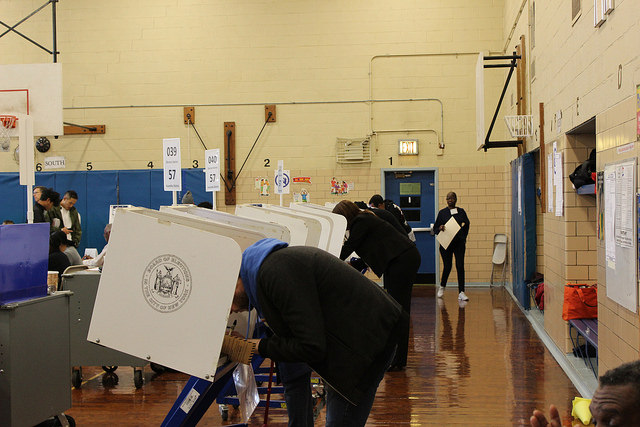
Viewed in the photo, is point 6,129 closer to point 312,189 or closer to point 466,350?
point 466,350

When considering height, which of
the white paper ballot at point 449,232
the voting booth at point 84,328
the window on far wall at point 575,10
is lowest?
the voting booth at point 84,328

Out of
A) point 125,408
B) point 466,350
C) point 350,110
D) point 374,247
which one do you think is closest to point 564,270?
point 466,350

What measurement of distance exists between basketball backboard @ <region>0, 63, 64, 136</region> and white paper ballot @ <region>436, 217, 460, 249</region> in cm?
597

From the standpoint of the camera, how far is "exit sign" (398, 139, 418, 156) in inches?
445

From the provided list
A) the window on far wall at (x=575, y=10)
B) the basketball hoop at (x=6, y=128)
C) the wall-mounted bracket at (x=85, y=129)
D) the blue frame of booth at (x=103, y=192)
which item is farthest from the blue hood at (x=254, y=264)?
the wall-mounted bracket at (x=85, y=129)

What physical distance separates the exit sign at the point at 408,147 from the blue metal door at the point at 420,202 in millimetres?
319

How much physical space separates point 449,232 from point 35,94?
6.17m

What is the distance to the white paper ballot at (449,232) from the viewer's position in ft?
32.1

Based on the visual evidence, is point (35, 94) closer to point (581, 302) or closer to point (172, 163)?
point (172, 163)

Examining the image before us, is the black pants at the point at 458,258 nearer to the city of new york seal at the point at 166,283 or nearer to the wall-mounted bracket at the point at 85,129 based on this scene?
the wall-mounted bracket at the point at 85,129

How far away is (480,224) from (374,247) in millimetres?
6280

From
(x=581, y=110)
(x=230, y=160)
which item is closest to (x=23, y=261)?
(x=581, y=110)

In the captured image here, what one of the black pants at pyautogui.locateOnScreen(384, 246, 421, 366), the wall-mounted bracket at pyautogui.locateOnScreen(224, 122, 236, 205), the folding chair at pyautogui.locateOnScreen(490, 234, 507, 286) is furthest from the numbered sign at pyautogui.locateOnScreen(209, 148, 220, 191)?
the folding chair at pyautogui.locateOnScreen(490, 234, 507, 286)

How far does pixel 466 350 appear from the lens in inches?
257
